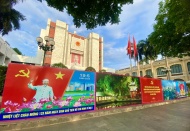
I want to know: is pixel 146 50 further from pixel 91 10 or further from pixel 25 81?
pixel 25 81

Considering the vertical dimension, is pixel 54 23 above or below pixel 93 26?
above

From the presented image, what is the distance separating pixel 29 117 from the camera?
3.70 m

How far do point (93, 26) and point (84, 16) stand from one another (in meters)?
0.56

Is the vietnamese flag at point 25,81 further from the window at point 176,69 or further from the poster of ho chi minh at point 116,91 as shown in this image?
the window at point 176,69

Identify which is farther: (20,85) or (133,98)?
(133,98)

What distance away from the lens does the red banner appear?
7.73 m

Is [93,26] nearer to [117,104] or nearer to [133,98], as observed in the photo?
[117,104]

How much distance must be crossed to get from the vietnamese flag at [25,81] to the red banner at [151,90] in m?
5.82

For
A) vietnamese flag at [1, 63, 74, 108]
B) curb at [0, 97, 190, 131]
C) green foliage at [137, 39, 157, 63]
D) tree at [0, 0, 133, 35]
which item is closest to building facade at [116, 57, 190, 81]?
green foliage at [137, 39, 157, 63]

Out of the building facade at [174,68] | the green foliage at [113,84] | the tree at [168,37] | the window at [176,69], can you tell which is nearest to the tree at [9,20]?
the green foliage at [113,84]

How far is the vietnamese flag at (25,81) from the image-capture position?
354 centimetres

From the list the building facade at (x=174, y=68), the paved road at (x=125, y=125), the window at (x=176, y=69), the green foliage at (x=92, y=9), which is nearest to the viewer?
the paved road at (x=125, y=125)

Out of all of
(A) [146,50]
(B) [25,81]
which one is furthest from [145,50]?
(B) [25,81]

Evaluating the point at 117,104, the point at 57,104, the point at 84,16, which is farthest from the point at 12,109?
the point at 117,104
